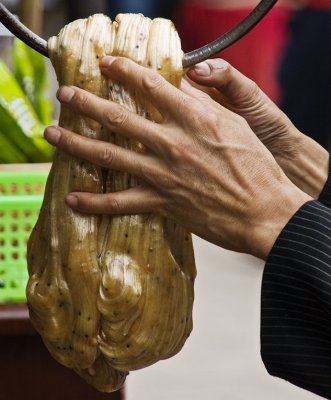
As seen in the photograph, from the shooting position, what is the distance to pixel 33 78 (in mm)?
3100

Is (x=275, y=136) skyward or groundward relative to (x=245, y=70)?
skyward

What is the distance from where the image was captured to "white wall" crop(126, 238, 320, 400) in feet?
12.2

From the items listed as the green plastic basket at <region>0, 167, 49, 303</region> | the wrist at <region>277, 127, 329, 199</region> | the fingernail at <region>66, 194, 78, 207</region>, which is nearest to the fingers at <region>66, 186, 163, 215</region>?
the fingernail at <region>66, 194, 78, 207</region>

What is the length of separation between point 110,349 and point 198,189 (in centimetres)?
30

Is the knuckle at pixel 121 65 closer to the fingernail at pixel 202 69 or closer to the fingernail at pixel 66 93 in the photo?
the fingernail at pixel 66 93

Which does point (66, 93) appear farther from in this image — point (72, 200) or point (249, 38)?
point (249, 38)

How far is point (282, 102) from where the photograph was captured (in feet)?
16.7

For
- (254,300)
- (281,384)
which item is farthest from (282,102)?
(281,384)

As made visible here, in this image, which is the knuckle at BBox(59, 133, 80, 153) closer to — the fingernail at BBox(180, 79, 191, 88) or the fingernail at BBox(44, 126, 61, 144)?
the fingernail at BBox(44, 126, 61, 144)

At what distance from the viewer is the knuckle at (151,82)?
142 cm

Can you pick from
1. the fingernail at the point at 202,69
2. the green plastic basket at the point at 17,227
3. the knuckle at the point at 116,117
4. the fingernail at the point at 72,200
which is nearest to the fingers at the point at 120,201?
the fingernail at the point at 72,200

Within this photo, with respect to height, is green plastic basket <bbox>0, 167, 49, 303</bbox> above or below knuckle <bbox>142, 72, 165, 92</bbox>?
below

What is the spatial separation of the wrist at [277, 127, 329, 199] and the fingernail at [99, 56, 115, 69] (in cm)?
61

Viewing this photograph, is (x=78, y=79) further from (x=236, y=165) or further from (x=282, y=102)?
(x=282, y=102)
